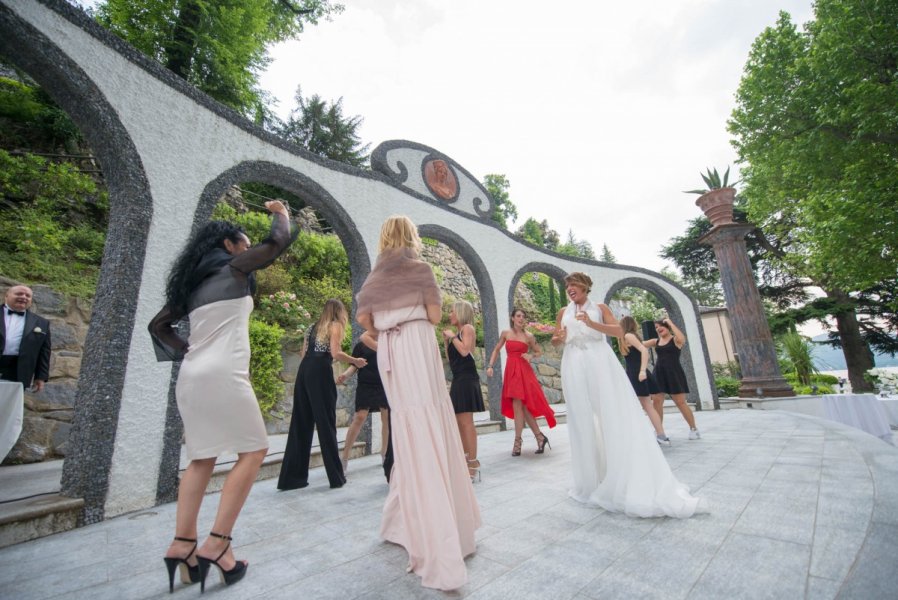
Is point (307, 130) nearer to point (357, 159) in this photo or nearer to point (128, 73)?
point (357, 159)

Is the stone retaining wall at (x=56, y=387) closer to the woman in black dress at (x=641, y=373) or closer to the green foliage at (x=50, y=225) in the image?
the green foliage at (x=50, y=225)

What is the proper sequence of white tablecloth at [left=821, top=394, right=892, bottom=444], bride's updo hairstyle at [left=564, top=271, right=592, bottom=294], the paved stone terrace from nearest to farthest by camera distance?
the paved stone terrace < bride's updo hairstyle at [left=564, top=271, right=592, bottom=294] < white tablecloth at [left=821, top=394, right=892, bottom=444]

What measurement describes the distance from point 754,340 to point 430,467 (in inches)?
481

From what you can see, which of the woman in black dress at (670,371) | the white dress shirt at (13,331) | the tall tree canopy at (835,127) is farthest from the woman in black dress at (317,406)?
the tall tree canopy at (835,127)

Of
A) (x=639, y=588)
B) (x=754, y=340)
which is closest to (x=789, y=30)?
(x=754, y=340)

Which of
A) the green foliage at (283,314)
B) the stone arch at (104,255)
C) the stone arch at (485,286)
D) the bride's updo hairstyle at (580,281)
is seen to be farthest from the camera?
the green foliage at (283,314)

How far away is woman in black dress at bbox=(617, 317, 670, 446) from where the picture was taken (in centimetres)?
496

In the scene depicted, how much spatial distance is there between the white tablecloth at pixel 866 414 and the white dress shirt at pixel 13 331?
1272cm

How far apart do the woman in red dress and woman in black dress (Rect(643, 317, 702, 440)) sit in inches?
74.9

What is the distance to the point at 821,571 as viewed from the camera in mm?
1549

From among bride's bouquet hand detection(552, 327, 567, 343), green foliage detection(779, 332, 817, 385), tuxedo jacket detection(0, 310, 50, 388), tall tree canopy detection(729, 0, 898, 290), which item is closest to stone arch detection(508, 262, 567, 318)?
bride's bouquet hand detection(552, 327, 567, 343)

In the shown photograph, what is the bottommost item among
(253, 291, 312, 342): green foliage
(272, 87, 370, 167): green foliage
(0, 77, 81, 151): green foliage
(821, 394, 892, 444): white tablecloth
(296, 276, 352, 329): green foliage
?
(821, 394, 892, 444): white tablecloth

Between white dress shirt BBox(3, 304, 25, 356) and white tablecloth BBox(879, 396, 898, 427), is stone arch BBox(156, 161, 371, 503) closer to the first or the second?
white dress shirt BBox(3, 304, 25, 356)

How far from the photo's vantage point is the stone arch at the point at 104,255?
3078 millimetres
